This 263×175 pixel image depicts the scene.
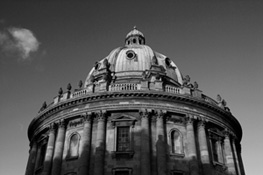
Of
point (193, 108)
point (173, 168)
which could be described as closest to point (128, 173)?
point (173, 168)

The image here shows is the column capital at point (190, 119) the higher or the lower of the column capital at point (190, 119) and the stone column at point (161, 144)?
the higher

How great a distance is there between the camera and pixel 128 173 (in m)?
26.8

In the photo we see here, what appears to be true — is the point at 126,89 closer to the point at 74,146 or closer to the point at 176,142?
the point at 176,142

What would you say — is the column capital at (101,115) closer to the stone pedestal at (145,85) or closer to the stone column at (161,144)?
the stone pedestal at (145,85)

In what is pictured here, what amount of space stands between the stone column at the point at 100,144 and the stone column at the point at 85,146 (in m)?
0.89

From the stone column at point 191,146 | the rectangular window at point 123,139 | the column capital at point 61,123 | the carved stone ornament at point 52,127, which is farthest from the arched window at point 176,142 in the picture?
the carved stone ornament at point 52,127

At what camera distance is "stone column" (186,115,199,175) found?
2730cm

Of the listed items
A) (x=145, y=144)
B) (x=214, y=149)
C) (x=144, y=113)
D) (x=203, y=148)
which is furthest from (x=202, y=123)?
(x=145, y=144)

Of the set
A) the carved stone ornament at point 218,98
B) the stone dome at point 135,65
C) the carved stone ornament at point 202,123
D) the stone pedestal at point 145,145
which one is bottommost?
the stone pedestal at point 145,145

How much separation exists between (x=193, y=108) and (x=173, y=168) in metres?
6.93

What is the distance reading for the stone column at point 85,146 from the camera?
88.0 ft

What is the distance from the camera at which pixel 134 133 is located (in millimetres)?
28719

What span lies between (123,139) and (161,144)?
11.8 feet

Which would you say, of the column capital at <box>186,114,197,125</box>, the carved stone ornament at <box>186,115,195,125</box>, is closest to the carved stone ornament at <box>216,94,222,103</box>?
the column capital at <box>186,114,197,125</box>
